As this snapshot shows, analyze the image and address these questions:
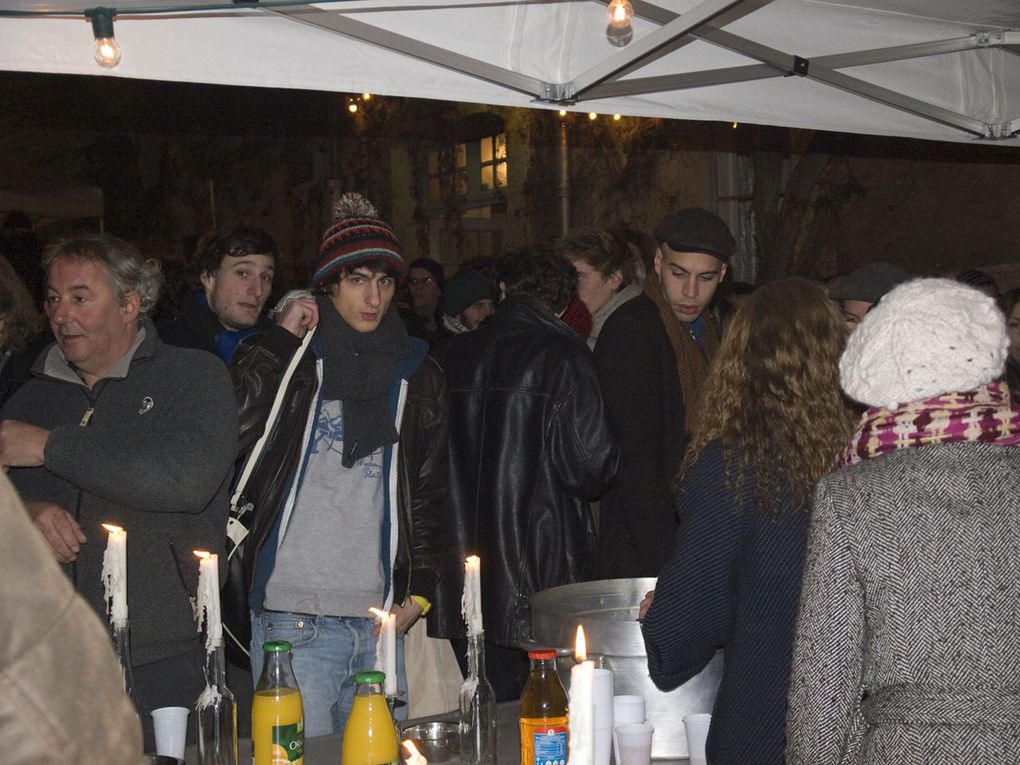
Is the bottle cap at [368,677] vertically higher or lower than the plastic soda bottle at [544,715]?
higher

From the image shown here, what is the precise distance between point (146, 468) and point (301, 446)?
1.89ft

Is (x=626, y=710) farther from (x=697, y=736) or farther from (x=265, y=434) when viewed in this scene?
(x=265, y=434)

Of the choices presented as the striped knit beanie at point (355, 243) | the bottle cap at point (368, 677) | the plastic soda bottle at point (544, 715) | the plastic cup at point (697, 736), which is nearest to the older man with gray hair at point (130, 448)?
the striped knit beanie at point (355, 243)

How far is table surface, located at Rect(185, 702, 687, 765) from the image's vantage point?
1963 millimetres

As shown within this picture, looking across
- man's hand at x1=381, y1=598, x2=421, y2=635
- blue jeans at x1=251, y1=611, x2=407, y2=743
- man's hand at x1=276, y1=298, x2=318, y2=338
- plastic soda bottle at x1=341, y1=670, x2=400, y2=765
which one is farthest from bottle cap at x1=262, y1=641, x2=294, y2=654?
man's hand at x1=276, y1=298, x2=318, y2=338

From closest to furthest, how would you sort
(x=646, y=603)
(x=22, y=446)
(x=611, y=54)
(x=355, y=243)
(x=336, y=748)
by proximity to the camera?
(x=336, y=748)
(x=646, y=603)
(x=22, y=446)
(x=355, y=243)
(x=611, y=54)

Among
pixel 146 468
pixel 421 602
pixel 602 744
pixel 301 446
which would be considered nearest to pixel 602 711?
pixel 602 744

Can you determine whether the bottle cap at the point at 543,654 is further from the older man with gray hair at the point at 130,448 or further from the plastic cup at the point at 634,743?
the older man with gray hair at the point at 130,448

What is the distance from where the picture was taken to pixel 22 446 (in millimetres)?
2307

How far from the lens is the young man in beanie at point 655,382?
11.2 feet

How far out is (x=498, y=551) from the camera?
3.41 meters

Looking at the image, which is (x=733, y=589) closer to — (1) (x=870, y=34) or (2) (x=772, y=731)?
(2) (x=772, y=731)

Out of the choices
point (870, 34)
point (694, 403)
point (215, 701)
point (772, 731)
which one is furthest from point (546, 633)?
point (870, 34)

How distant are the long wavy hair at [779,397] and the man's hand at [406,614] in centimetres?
99
